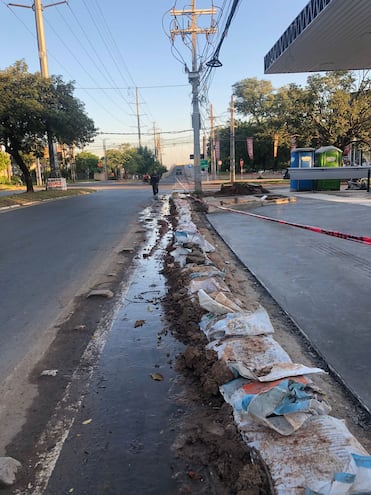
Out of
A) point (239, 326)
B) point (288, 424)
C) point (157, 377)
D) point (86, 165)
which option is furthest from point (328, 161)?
point (86, 165)

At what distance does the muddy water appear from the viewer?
2459 mm

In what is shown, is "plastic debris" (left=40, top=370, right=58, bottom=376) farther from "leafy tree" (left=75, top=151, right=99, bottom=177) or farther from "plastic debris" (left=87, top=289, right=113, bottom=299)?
"leafy tree" (left=75, top=151, right=99, bottom=177)

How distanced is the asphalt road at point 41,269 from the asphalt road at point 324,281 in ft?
9.44

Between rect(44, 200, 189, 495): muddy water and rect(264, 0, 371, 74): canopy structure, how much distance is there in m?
10.4

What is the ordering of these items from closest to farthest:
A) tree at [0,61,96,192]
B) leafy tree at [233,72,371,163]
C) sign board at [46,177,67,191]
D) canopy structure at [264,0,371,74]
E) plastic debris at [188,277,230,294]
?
plastic debris at [188,277,230,294]
canopy structure at [264,0,371,74]
tree at [0,61,96,192]
sign board at [46,177,67,191]
leafy tree at [233,72,371,163]

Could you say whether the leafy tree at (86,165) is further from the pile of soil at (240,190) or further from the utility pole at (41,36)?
the pile of soil at (240,190)

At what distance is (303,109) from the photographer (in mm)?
42031

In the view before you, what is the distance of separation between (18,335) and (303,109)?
139 feet

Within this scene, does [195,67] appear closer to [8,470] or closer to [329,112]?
[329,112]

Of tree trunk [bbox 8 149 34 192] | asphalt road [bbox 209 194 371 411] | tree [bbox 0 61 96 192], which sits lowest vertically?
asphalt road [bbox 209 194 371 411]

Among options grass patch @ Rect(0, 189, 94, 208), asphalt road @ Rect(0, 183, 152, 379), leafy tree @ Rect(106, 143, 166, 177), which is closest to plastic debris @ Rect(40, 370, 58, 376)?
asphalt road @ Rect(0, 183, 152, 379)

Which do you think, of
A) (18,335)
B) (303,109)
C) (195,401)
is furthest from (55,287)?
(303,109)

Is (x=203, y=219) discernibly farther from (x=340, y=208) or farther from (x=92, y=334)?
(x=92, y=334)

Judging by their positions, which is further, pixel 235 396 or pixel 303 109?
pixel 303 109
